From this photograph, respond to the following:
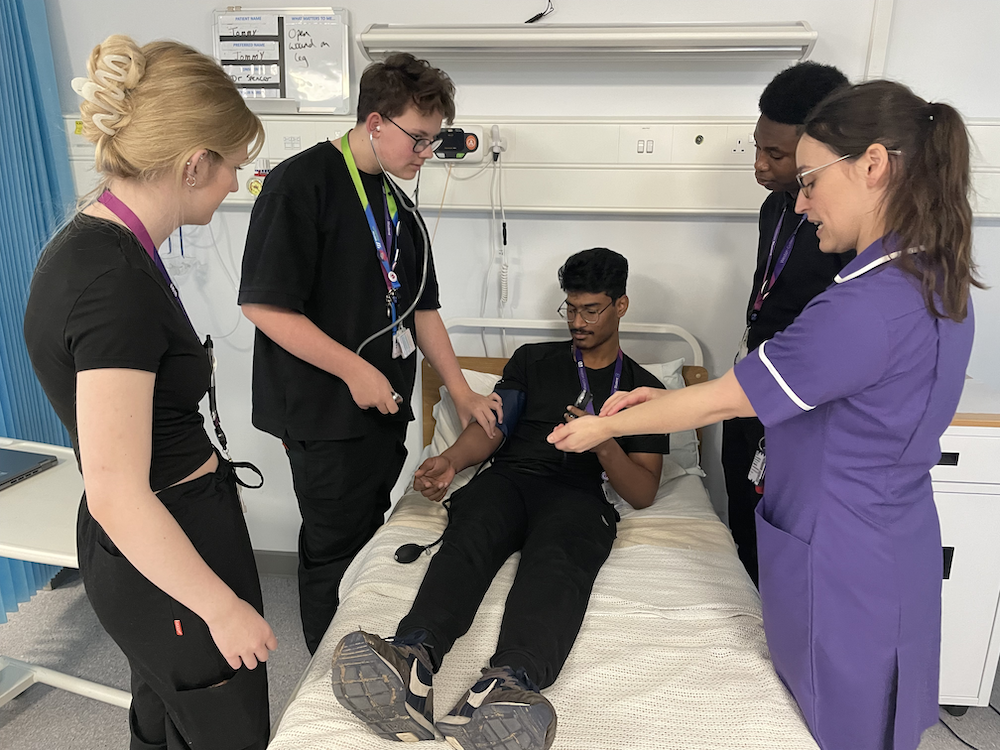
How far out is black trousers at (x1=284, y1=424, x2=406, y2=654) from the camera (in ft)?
6.06

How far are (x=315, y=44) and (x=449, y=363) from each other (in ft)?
3.77

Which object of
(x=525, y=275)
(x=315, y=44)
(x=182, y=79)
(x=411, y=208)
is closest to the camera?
(x=182, y=79)

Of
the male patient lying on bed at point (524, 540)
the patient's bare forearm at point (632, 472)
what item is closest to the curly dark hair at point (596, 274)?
the male patient lying on bed at point (524, 540)

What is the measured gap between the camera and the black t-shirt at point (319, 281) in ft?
5.40

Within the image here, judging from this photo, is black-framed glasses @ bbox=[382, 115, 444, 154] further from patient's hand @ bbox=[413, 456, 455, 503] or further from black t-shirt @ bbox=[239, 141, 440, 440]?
patient's hand @ bbox=[413, 456, 455, 503]

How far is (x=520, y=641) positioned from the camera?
1.38 metres

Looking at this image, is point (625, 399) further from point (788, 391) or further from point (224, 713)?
point (224, 713)

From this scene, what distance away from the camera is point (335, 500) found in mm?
1883

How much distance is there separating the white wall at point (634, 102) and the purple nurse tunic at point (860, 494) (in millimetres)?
1232

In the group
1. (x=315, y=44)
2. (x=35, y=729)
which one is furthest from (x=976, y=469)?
(x=35, y=729)

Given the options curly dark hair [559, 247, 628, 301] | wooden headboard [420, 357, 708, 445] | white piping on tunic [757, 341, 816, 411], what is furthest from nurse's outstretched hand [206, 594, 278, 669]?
wooden headboard [420, 357, 708, 445]

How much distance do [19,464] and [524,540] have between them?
151 centimetres

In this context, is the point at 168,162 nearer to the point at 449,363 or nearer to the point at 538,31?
the point at 449,363

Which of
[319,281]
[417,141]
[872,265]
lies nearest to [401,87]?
[417,141]
